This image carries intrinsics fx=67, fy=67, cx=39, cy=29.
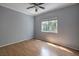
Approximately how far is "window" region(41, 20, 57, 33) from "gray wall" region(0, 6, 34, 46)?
1325 millimetres

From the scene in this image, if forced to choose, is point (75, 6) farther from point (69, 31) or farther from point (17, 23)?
point (17, 23)

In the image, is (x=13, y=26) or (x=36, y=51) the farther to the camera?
(x=13, y=26)

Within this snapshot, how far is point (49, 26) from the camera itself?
5.23 m

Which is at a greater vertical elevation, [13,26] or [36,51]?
[13,26]

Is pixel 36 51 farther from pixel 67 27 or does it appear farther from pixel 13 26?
pixel 13 26

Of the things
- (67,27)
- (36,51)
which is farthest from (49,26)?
(36,51)

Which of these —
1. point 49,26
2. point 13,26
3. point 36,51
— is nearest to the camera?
point 36,51

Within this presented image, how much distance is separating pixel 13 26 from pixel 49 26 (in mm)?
2628

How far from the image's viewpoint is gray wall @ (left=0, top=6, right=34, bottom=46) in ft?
12.6

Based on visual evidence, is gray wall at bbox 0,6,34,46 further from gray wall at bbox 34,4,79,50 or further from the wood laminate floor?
gray wall at bbox 34,4,79,50

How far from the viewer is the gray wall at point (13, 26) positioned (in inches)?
151

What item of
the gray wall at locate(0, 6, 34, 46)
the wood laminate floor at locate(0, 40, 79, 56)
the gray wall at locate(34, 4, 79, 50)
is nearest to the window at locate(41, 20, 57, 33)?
the gray wall at locate(34, 4, 79, 50)

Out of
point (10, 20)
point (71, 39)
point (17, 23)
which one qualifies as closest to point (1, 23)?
point (10, 20)

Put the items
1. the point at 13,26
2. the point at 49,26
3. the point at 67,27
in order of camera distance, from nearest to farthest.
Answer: the point at 67,27 → the point at 13,26 → the point at 49,26
